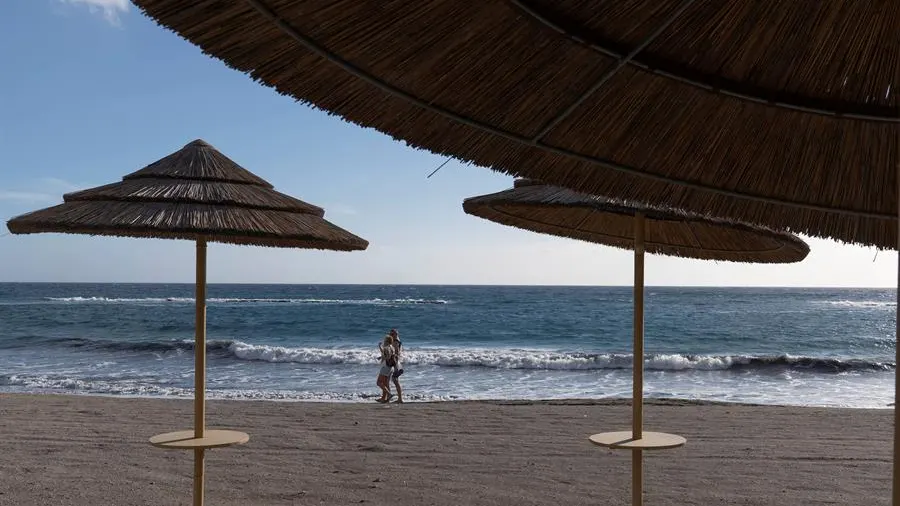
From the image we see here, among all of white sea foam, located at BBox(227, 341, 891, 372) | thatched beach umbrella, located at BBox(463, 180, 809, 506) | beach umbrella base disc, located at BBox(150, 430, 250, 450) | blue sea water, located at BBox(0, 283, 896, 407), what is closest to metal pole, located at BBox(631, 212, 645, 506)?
thatched beach umbrella, located at BBox(463, 180, 809, 506)

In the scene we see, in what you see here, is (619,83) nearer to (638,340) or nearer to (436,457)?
(638,340)

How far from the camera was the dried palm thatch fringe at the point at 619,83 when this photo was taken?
5.60ft

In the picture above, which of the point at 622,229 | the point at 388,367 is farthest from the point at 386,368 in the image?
the point at 622,229

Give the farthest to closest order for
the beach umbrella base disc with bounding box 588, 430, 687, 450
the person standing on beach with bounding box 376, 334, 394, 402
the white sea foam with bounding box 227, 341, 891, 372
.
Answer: the white sea foam with bounding box 227, 341, 891, 372
the person standing on beach with bounding box 376, 334, 394, 402
the beach umbrella base disc with bounding box 588, 430, 687, 450

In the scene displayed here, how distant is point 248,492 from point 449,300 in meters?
48.9

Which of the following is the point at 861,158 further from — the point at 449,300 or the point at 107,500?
the point at 449,300

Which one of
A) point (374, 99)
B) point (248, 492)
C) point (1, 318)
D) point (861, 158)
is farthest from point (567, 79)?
point (1, 318)

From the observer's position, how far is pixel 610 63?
188 cm

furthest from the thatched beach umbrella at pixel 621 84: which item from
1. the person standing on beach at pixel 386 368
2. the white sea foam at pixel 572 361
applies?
the white sea foam at pixel 572 361

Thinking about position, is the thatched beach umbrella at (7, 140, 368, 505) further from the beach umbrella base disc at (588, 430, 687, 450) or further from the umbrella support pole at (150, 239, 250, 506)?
the beach umbrella base disc at (588, 430, 687, 450)

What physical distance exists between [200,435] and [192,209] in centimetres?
106

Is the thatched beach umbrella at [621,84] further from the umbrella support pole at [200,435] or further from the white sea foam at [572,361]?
the white sea foam at [572,361]

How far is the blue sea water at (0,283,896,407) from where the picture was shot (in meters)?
14.8

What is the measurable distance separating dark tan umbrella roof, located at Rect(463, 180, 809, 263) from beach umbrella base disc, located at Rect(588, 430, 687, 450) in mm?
1039
